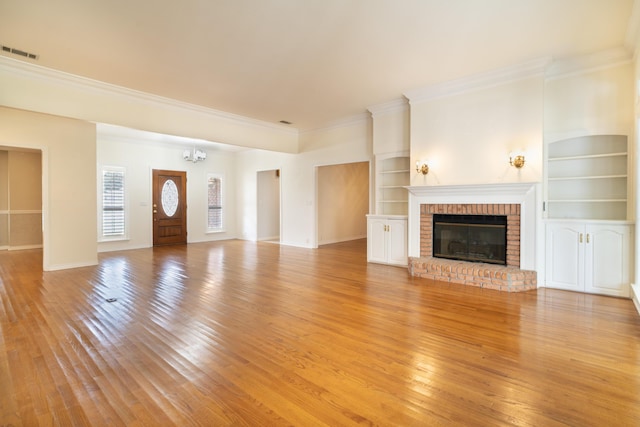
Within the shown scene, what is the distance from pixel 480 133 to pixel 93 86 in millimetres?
6262

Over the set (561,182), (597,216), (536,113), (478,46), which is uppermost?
(478,46)

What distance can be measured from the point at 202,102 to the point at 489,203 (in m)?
5.44

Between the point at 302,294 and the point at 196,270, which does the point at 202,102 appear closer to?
the point at 196,270

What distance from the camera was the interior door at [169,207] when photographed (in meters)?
→ 9.16

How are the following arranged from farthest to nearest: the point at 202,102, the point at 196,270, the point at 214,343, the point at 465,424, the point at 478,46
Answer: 1. the point at 202,102
2. the point at 196,270
3. the point at 478,46
4. the point at 214,343
5. the point at 465,424

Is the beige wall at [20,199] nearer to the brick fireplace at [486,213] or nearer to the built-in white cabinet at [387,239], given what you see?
the built-in white cabinet at [387,239]

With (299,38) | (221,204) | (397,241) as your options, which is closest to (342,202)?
(397,241)

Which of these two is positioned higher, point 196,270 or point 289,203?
point 289,203

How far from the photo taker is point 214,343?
109 inches

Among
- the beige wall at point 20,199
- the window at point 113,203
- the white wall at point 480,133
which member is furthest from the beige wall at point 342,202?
the beige wall at point 20,199

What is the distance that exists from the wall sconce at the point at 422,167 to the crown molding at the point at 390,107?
1.19 meters

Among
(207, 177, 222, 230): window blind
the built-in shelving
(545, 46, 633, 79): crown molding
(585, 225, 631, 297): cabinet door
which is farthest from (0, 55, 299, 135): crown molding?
(585, 225, 631, 297): cabinet door

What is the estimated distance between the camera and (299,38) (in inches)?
151

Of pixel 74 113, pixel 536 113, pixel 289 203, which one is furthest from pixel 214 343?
pixel 289 203
